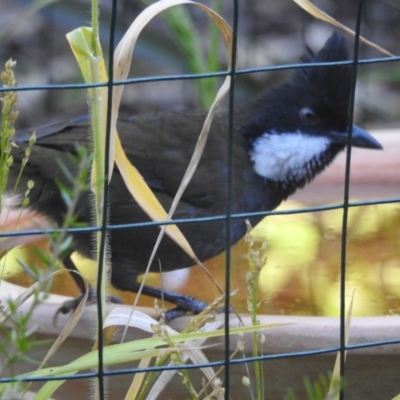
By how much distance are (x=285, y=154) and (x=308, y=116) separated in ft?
0.34

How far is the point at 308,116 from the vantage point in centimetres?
231

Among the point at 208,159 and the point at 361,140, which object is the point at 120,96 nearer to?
the point at 208,159

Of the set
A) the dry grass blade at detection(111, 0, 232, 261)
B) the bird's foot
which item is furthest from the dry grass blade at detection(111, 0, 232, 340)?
the bird's foot

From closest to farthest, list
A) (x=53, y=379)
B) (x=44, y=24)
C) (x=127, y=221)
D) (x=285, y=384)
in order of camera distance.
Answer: (x=53, y=379) < (x=285, y=384) < (x=127, y=221) < (x=44, y=24)

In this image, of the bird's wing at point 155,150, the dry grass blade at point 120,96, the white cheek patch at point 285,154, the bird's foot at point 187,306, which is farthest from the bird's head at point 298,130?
the dry grass blade at point 120,96

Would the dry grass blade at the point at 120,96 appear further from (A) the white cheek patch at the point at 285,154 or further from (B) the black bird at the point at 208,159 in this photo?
(A) the white cheek patch at the point at 285,154

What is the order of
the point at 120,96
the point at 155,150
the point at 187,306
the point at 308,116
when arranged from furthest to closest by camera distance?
the point at 308,116
the point at 155,150
the point at 187,306
the point at 120,96

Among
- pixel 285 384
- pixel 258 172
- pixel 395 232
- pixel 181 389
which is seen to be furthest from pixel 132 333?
pixel 395 232

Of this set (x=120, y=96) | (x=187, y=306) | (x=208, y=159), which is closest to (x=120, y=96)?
(x=120, y=96)

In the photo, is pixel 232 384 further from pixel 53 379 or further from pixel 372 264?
pixel 372 264

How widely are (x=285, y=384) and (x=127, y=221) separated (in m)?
0.65

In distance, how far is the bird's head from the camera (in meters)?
2.28

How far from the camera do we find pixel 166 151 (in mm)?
2146

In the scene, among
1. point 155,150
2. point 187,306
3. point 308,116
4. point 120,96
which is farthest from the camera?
point 308,116
